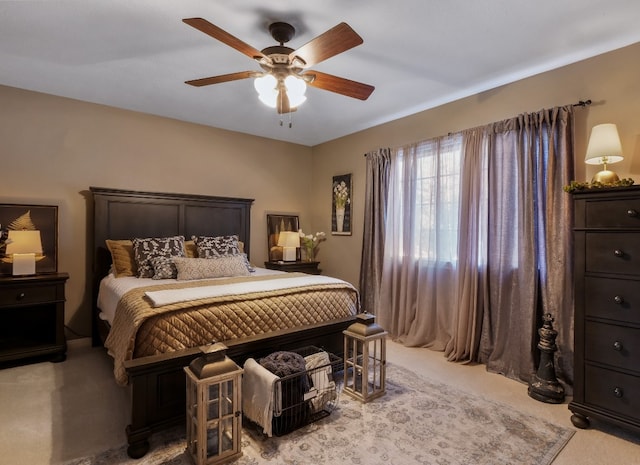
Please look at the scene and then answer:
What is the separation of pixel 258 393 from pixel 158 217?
2.69 metres

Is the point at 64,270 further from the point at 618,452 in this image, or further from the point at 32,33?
the point at 618,452

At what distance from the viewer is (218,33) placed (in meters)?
1.81

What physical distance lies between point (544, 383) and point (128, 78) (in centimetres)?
416

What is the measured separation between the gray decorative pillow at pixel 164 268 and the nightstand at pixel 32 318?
0.76 metres

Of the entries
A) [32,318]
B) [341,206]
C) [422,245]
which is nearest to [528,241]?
[422,245]

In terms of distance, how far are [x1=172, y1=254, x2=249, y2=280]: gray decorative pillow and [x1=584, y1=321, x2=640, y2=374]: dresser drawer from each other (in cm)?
274

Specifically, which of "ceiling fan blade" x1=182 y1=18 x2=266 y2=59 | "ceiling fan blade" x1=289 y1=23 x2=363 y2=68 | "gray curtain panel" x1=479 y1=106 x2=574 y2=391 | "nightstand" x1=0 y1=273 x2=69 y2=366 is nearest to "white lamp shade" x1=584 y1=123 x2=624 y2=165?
"gray curtain panel" x1=479 y1=106 x2=574 y2=391

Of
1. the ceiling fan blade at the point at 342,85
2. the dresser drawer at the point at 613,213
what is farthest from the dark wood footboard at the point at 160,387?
the dresser drawer at the point at 613,213

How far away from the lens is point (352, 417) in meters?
2.19

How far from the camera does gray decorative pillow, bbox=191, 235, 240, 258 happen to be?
3.69 meters

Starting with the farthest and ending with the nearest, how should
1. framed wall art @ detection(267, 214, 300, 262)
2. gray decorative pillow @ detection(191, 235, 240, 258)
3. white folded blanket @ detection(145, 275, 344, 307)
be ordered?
1. framed wall art @ detection(267, 214, 300, 262)
2. gray decorative pillow @ detection(191, 235, 240, 258)
3. white folded blanket @ detection(145, 275, 344, 307)

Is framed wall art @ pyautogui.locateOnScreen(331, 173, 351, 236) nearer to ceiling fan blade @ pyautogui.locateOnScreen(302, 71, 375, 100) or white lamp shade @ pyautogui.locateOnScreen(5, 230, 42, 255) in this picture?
ceiling fan blade @ pyautogui.locateOnScreen(302, 71, 375, 100)

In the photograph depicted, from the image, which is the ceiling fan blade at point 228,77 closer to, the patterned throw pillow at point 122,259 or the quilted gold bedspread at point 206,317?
the quilted gold bedspread at point 206,317

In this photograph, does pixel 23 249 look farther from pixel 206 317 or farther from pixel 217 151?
pixel 217 151
